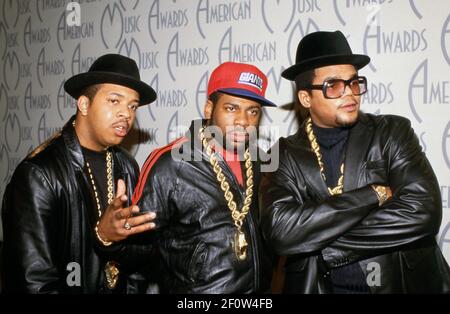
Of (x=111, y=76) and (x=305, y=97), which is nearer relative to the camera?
(x=305, y=97)

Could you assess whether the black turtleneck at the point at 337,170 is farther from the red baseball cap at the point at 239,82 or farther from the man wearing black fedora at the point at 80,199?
the man wearing black fedora at the point at 80,199

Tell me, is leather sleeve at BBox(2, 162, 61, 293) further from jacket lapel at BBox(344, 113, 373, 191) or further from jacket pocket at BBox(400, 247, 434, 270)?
jacket pocket at BBox(400, 247, 434, 270)

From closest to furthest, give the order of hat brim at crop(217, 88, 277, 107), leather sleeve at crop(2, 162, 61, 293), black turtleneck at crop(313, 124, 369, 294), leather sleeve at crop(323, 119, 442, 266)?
leather sleeve at crop(323, 119, 442, 266) < black turtleneck at crop(313, 124, 369, 294) < leather sleeve at crop(2, 162, 61, 293) < hat brim at crop(217, 88, 277, 107)

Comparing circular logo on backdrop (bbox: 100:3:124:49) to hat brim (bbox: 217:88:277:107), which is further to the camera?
circular logo on backdrop (bbox: 100:3:124:49)

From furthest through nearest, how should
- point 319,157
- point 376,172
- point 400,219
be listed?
point 319,157, point 376,172, point 400,219

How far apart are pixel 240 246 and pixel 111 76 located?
1.18 metres

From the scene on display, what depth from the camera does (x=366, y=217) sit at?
199 cm

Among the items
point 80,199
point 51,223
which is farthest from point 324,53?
point 51,223

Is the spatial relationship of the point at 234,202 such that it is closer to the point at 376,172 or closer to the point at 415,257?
the point at 376,172

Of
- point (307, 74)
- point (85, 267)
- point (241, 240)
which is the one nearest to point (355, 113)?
point (307, 74)

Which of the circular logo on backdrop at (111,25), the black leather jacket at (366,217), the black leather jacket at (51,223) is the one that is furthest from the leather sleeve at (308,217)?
the circular logo on backdrop at (111,25)

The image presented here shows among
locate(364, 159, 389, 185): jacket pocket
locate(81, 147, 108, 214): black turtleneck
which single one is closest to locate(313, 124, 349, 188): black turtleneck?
locate(364, 159, 389, 185): jacket pocket

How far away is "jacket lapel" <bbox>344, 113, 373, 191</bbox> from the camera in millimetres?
Result: 2096
